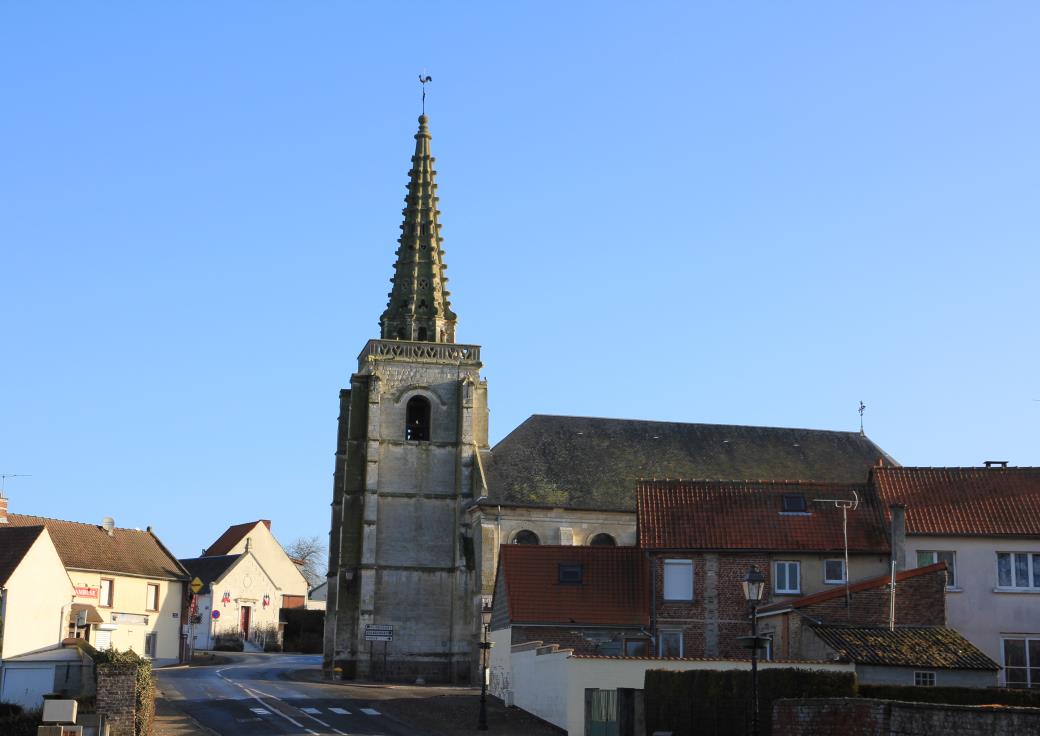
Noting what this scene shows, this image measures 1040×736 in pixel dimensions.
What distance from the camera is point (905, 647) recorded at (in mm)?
30594

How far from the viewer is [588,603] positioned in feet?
129

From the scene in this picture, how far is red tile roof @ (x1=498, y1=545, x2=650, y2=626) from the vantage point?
38625 millimetres

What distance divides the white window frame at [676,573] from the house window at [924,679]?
10.2 metres

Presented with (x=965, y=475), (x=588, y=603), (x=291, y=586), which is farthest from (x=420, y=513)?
(x=291, y=586)

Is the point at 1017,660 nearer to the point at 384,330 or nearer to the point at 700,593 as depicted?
the point at 700,593

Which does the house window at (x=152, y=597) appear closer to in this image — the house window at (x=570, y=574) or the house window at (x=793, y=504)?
the house window at (x=570, y=574)

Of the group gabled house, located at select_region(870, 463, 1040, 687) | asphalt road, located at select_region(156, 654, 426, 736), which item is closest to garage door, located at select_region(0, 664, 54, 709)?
asphalt road, located at select_region(156, 654, 426, 736)

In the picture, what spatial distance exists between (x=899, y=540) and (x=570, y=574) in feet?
30.7

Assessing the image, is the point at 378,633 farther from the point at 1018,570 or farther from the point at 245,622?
the point at 245,622

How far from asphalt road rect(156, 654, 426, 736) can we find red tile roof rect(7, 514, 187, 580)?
280 inches

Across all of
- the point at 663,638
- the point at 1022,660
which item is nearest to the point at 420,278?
the point at 663,638

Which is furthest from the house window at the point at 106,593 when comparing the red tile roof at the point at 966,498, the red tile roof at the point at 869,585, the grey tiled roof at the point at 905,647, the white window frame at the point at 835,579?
the grey tiled roof at the point at 905,647

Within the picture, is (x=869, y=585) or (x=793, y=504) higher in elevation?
(x=793, y=504)

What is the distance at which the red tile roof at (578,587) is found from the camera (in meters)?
38.6
